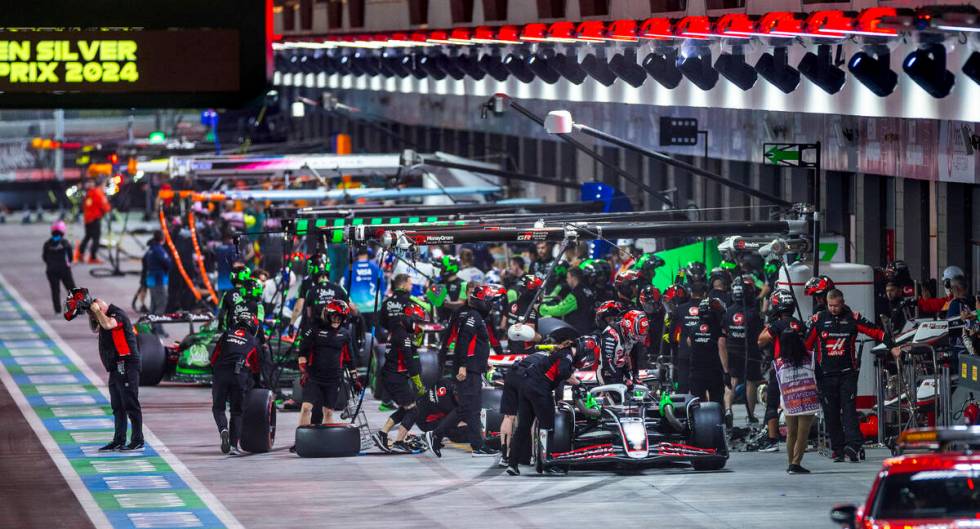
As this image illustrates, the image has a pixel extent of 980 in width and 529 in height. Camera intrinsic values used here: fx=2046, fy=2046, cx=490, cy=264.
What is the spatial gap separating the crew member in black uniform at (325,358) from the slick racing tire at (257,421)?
36cm

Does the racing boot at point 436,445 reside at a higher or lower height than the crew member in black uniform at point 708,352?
lower

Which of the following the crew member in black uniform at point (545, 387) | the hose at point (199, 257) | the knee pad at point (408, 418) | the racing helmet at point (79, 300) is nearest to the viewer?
the crew member in black uniform at point (545, 387)

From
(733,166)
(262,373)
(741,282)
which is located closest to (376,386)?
(262,373)

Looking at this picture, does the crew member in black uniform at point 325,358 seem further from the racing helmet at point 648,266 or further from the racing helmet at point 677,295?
the racing helmet at point 648,266

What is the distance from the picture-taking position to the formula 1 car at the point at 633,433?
1930cm

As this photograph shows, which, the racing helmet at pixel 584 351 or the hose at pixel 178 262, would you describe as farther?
the hose at pixel 178 262

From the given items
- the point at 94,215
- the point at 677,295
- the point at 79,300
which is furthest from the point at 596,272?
the point at 94,215

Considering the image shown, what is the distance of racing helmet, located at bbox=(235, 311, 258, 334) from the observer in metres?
21.1

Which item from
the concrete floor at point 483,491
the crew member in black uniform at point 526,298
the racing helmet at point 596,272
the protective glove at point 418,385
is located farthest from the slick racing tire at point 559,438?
the racing helmet at point 596,272

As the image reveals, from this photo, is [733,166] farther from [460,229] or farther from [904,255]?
[460,229]

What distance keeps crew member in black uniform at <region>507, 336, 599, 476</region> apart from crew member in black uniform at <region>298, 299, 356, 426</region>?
7.93 feet

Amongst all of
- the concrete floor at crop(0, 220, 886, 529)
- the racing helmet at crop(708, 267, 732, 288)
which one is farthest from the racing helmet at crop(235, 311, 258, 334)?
the racing helmet at crop(708, 267, 732, 288)

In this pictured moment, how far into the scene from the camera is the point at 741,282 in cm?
2170

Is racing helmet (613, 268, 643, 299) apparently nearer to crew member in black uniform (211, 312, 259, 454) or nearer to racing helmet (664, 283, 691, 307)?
racing helmet (664, 283, 691, 307)
